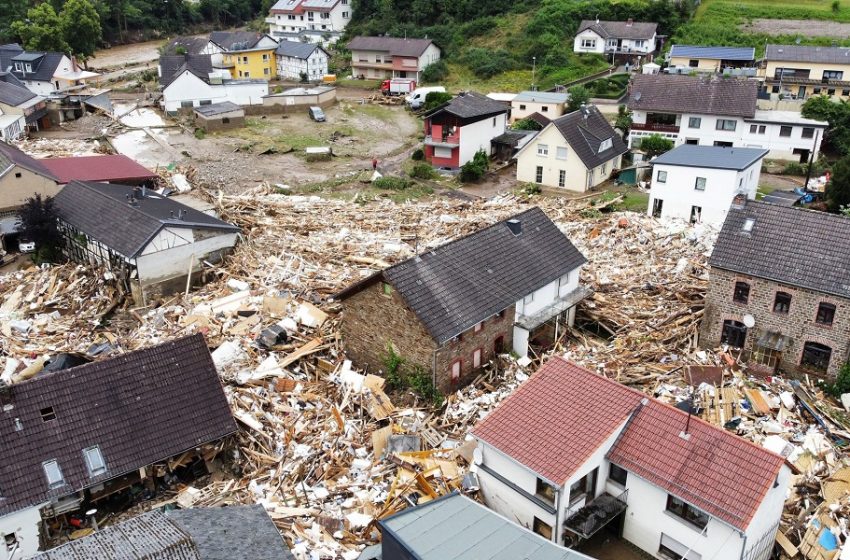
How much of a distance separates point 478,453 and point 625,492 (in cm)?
421

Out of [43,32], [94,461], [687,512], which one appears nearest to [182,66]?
[43,32]

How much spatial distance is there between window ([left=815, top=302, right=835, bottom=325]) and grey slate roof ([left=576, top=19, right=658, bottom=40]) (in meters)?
64.9

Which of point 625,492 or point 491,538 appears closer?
point 491,538

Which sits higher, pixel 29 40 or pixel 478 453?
pixel 29 40

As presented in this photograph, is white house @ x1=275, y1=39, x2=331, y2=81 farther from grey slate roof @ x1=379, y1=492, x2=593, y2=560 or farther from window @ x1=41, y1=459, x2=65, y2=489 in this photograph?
grey slate roof @ x1=379, y1=492, x2=593, y2=560

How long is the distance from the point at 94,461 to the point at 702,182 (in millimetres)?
35264

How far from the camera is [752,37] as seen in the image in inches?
3258

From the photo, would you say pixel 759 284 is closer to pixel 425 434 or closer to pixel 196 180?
pixel 425 434

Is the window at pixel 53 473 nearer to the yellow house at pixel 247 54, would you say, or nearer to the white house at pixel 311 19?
the yellow house at pixel 247 54

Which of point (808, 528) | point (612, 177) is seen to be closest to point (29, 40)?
point (612, 177)

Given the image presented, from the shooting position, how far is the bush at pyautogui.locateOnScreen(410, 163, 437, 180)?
56.3 meters

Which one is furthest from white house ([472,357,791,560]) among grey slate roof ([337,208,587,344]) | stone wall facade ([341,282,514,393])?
grey slate roof ([337,208,587,344])

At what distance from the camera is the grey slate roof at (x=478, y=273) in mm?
25156

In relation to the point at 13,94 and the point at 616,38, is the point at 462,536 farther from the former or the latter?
the point at 616,38
